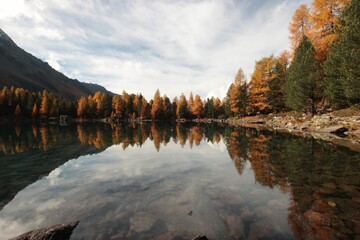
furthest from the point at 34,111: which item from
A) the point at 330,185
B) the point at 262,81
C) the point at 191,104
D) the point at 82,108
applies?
the point at 330,185

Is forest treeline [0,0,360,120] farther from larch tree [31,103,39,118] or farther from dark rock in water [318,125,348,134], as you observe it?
dark rock in water [318,125,348,134]

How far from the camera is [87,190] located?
962cm

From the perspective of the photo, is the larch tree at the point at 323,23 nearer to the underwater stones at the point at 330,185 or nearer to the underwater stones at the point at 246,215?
the underwater stones at the point at 330,185

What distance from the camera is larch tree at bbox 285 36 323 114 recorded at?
117 feet

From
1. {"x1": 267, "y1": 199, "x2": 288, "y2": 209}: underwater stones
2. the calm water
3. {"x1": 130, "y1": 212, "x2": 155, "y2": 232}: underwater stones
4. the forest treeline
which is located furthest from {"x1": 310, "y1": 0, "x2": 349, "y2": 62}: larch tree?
{"x1": 130, "y1": 212, "x2": 155, "y2": 232}: underwater stones

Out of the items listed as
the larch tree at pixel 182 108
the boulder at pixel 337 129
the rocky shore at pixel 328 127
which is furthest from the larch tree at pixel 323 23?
the larch tree at pixel 182 108

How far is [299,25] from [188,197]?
46.4m

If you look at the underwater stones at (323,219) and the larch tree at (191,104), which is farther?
the larch tree at (191,104)

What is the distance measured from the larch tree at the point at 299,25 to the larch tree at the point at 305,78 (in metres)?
5.26

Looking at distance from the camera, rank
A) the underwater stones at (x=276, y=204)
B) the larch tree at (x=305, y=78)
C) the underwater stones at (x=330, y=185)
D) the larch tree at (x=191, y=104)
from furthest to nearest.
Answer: the larch tree at (x=191, y=104)
the larch tree at (x=305, y=78)
the underwater stones at (x=330, y=185)
the underwater stones at (x=276, y=204)

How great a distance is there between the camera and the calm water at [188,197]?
6.24 m

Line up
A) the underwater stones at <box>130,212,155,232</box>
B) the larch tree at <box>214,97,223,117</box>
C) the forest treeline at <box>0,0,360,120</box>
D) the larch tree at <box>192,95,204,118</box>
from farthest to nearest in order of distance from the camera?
the larch tree at <box>214,97,223,117</box> < the larch tree at <box>192,95,204,118</box> < the forest treeline at <box>0,0,360,120</box> < the underwater stones at <box>130,212,155,232</box>

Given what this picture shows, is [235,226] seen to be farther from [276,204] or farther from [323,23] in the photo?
[323,23]

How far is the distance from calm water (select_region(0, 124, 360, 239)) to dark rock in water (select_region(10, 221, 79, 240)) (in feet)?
0.80
